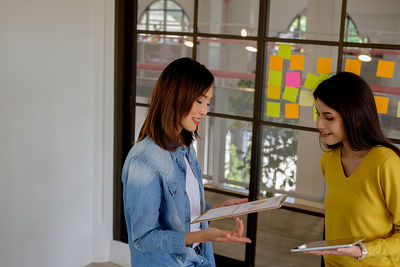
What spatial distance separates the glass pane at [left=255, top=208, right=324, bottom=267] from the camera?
291 centimetres

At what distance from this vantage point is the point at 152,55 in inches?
130

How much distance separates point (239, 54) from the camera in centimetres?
294

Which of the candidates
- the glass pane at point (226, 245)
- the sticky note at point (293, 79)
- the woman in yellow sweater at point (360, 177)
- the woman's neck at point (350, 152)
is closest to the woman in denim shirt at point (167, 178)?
the woman in yellow sweater at point (360, 177)

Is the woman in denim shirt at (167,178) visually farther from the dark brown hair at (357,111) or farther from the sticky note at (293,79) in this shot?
the sticky note at (293,79)

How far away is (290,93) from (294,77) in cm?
9

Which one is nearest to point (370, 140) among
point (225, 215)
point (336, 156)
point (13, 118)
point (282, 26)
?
point (336, 156)

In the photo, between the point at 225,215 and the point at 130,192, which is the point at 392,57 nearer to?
the point at 225,215

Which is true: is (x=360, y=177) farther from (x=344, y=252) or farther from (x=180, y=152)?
(x=180, y=152)

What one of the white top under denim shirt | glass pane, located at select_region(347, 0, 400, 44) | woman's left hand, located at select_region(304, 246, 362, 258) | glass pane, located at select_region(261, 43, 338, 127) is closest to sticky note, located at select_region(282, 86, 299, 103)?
glass pane, located at select_region(261, 43, 338, 127)

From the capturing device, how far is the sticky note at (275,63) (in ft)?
9.23

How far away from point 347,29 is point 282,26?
14.1 inches

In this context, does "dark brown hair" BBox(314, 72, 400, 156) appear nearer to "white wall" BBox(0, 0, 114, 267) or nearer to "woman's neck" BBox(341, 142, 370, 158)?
"woman's neck" BBox(341, 142, 370, 158)

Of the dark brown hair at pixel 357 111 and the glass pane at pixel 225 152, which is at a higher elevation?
the dark brown hair at pixel 357 111

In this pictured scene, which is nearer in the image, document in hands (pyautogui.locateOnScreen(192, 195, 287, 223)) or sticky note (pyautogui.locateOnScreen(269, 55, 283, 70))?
document in hands (pyautogui.locateOnScreen(192, 195, 287, 223))
